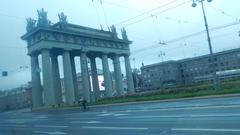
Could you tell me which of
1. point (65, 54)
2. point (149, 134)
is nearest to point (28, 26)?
point (65, 54)

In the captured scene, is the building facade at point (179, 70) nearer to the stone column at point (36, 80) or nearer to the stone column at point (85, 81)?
the stone column at point (85, 81)

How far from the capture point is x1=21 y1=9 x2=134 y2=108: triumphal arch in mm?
56091

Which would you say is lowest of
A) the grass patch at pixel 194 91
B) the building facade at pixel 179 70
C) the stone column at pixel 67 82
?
the grass patch at pixel 194 91

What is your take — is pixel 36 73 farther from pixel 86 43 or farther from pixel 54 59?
pixel 86 43

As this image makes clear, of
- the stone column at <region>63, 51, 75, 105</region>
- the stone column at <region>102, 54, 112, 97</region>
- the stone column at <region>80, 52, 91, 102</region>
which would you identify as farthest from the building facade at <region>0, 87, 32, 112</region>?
the stone column at <region>63, 51, 75, 105</region>

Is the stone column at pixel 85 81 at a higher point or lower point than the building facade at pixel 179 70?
lower

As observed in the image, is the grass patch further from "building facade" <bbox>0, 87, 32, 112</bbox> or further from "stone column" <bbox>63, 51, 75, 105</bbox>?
"building facade" <bbox>0, 87, 32, 112</bbox>

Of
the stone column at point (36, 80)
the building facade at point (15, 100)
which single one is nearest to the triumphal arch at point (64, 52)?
the stone column at point (36, 80)

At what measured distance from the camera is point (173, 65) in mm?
133375

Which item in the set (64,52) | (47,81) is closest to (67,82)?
(47,81)

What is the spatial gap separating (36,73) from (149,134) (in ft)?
167

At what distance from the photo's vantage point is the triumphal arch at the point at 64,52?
56.1m

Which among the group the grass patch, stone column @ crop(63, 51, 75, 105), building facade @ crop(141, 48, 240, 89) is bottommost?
the grass patch

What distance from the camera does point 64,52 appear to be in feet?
198
